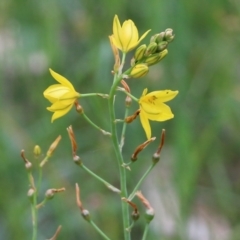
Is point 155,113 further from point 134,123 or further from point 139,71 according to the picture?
point 134,123

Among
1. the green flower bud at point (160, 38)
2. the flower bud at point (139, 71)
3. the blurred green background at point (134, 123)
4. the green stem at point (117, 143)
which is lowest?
the blurred green background at point (134, 123)

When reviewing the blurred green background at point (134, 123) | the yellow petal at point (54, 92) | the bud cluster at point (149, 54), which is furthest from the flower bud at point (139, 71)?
the blurred green background at point (134, 123)

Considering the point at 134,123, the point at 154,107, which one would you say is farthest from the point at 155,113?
the point at 134,123

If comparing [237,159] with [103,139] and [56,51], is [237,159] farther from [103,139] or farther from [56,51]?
[56,51]

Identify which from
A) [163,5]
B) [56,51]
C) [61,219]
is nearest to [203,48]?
[163,5]

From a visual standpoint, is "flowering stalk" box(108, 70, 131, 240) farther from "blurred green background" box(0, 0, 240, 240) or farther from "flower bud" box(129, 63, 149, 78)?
"blurred green background" box(0, 0, 240, 240)

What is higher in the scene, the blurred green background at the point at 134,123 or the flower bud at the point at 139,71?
the flower bud at the point at 139,71

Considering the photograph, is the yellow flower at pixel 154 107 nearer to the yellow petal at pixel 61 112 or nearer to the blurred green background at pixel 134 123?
the yellow petal at pixel 61 112

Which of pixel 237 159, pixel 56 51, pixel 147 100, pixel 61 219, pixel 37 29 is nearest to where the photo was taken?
pixel 147 100
